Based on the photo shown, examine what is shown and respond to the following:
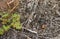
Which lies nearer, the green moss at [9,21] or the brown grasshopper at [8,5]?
the green moss at [9,21]

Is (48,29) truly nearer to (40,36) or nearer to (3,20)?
(40,36)

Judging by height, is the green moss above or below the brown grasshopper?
below

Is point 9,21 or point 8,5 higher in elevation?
point 8,5

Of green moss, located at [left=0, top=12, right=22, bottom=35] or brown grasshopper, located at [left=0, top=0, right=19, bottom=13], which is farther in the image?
brown grasshopper, located at [left=0, top=0, right=19, bottom=13]

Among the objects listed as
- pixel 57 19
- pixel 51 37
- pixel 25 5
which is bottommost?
pixel 51 37

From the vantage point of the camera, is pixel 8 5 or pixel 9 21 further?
pixel 8 5

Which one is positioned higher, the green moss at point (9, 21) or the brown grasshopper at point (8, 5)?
the brown grasshopper at point (8, 5)

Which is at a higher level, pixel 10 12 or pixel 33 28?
pixel 10 12

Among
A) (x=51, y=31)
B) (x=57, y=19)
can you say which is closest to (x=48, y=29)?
(x=51, y=31)
